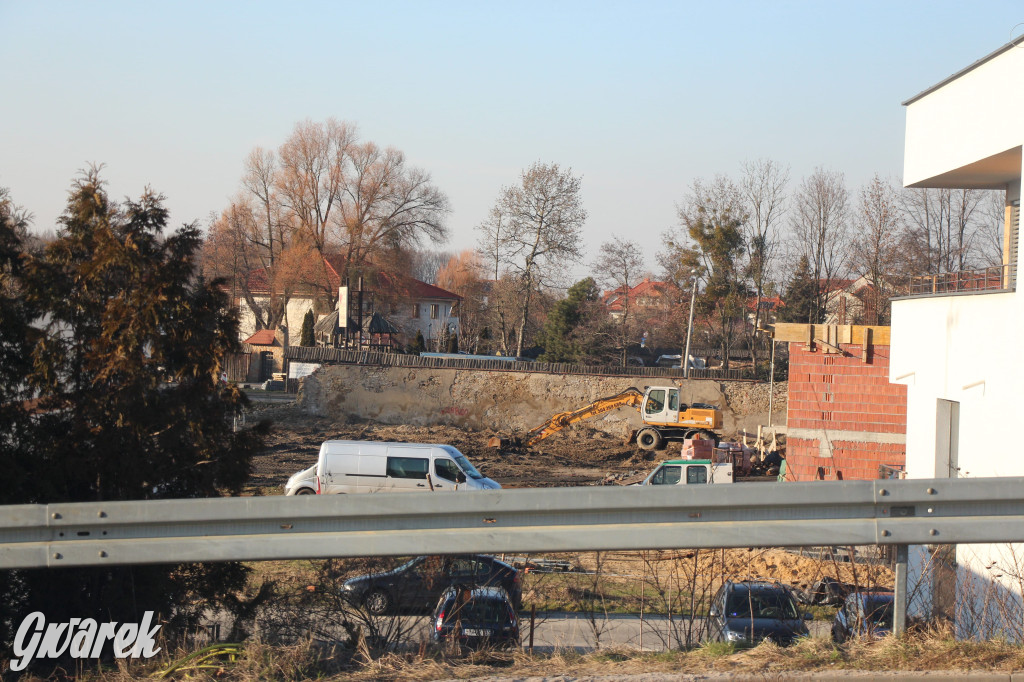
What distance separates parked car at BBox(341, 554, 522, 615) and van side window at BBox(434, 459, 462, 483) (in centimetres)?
1527

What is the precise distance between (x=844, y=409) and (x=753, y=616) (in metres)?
13.6

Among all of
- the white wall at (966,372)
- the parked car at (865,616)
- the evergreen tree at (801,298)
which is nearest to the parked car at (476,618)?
the parked car at (865,616)

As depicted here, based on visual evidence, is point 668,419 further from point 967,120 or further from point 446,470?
point 967,120

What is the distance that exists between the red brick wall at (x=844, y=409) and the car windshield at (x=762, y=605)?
42.7 feet

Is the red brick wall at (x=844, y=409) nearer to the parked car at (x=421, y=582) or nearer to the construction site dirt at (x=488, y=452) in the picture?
the construction site dirt at (x=488, y=452)

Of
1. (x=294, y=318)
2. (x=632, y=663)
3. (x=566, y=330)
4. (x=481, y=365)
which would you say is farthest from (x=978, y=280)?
(x=294, y=318)

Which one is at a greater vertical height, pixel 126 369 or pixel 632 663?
pixel 126 369

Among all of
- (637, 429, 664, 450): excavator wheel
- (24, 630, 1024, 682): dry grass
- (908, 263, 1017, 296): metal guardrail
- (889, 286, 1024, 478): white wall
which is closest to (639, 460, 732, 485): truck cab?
(889, 286, 1024, 478): white wall

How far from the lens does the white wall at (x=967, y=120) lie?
870 centimetres

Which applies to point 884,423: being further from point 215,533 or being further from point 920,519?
point 215,533

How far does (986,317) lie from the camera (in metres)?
9.07

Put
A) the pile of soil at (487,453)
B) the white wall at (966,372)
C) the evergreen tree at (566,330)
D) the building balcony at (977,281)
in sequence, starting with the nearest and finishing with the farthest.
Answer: the white wall at (966,372) < the building balcony at (977,281) < the pile of soil at (487,453) < the evergreen tree at (566,330)

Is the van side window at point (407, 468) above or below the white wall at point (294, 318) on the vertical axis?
below

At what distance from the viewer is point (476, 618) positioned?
4.11 meters
